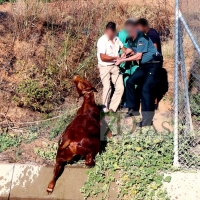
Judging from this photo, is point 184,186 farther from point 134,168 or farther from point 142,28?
point 142,28

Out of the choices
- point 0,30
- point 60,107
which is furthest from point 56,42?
point 60,107

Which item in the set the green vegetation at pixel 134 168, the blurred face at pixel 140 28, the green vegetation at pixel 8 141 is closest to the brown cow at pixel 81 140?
the green vegetation at pixel 134 168

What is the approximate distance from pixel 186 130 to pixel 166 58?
9.96 ft

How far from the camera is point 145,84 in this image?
5.63m

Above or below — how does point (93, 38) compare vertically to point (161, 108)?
above

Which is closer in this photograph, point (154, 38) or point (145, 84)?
point (145, 84)

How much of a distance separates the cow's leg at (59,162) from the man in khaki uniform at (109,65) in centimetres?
167

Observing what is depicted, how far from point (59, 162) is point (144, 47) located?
7.13ft

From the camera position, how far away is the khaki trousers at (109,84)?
19.5 ft

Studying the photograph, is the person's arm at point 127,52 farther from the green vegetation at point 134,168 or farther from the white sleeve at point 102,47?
the green vegetation at point 134,168

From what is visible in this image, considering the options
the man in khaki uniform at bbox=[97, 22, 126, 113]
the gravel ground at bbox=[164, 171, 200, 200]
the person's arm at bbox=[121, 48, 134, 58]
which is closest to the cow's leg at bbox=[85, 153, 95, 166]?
the gravel ground at bbox=[164, 171, 200, 200]

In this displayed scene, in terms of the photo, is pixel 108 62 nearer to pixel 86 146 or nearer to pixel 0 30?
pixel 86 146

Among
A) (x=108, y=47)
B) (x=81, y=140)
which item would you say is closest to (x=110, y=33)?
(x=108, y=47)

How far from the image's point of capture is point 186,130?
5188 mm
